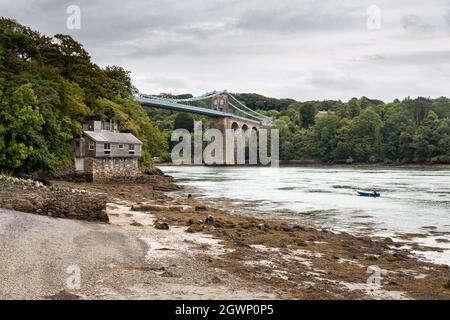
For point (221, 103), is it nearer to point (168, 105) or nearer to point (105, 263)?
point (168, 105)

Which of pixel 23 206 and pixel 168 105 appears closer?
pixel 23 206

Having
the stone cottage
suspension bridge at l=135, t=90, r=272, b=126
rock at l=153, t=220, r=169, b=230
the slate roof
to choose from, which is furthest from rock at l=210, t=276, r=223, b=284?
suspension bridge at l=135, t=90, r=272, b=126

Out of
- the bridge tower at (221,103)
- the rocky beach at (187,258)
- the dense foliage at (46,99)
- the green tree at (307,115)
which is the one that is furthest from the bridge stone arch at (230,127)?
the rocky beach at (187,258)

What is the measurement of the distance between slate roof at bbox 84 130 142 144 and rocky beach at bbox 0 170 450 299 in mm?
19127

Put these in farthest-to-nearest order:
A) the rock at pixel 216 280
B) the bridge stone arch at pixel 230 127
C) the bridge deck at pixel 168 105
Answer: the bridge stone arch at pixel 230 127, the bridge deck at pixel 168 105, the rock at pixel 216 280

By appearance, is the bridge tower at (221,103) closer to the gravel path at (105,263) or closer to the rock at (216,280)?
the gravel path at (105,263)

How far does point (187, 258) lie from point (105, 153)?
30.0 m

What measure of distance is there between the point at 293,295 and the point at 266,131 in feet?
388

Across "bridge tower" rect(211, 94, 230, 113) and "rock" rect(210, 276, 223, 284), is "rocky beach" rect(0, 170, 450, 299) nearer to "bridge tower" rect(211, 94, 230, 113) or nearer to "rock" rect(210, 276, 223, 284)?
"rock" rect(210, 276, 223, 284)

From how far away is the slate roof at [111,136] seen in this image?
133ft

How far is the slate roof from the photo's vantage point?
40.5 metres

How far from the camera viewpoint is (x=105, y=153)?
41.6m

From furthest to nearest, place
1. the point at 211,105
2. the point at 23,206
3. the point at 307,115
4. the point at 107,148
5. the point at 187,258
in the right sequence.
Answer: the point at 307,115 < the point at 211,105 < the point at 107,148 < the point at 23,206 < the point at 187,258

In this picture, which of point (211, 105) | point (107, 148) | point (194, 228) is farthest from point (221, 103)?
point (194, 228)
